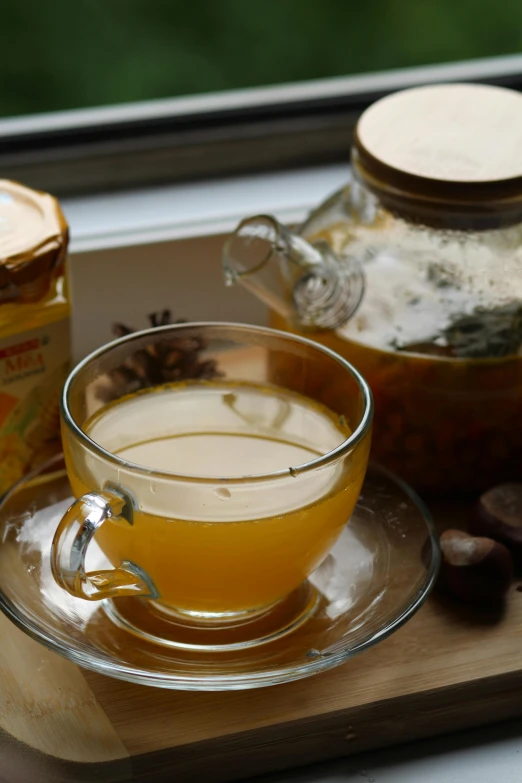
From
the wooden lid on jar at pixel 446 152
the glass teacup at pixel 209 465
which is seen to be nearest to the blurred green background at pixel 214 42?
the wooden lid on jar at pixel 446 152

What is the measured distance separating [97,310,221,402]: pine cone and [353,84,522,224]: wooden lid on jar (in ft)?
0.53

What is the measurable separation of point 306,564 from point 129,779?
5.8 inches

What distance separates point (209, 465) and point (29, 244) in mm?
174

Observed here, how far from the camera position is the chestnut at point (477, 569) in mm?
674

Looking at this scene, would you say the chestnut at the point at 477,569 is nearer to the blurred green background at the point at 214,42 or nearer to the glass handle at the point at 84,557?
the glass handle at the point at 84,557

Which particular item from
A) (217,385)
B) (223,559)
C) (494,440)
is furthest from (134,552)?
(494,440)

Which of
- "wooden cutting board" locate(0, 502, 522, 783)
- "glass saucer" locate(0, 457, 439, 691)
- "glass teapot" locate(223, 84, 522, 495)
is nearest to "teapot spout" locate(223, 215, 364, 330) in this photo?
"glass teapot" locate(223, 84, 522, 495)

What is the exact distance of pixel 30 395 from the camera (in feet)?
2.40

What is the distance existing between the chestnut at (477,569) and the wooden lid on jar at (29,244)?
0.30 meters

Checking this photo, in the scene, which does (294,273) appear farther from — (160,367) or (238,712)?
(238,712)

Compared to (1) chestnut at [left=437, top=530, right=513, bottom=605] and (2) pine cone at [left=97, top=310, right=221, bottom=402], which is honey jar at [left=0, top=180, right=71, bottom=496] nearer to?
(2) pine cone at [left=97, top=310, right=221, bottom=402]

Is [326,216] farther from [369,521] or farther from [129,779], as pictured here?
[129,779]

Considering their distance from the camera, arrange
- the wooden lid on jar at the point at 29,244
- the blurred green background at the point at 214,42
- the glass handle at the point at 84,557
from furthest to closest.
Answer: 1. the blurred green background at the point at 214,42
2. the wooden lid on jar at the point at 29,244
3. the glass handle at the point at 84,557

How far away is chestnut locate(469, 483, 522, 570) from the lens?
2.32 ft
